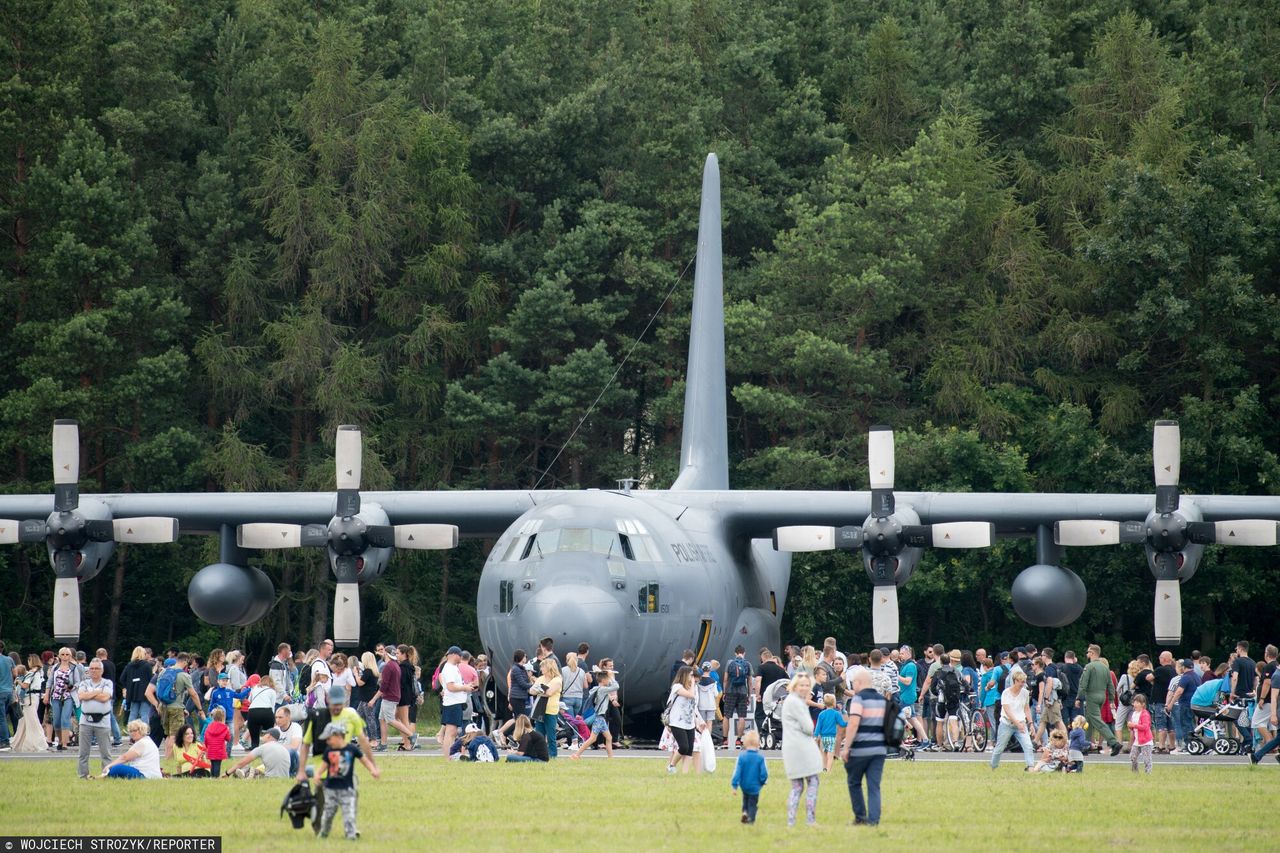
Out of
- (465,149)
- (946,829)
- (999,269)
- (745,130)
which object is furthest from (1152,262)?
(946,829)

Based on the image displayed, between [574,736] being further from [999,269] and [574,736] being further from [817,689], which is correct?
[999,269]

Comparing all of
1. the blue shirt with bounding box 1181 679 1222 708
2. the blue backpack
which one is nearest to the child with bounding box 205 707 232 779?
the blue backpack

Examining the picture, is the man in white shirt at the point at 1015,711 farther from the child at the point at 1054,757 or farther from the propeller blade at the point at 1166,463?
the propeller blade at the point at 1166,463

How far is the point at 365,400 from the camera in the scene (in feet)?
132

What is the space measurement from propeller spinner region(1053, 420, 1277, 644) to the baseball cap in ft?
44.3

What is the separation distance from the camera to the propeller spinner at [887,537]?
23.1 m

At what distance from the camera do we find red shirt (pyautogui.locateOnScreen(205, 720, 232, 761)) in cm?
1800

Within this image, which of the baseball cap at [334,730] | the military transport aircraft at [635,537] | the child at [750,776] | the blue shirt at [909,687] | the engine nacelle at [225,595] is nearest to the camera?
the baseball cap at [334,730]

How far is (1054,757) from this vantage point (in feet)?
62.0

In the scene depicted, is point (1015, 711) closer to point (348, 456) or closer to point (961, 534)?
point (961, 534)

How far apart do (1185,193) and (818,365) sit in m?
8.63

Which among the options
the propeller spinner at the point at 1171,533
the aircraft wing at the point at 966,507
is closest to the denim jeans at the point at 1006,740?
the propeller spinner at the point at 1171,533

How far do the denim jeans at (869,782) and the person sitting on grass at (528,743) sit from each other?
6369 millimetres

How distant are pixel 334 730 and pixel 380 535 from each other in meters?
11.8
